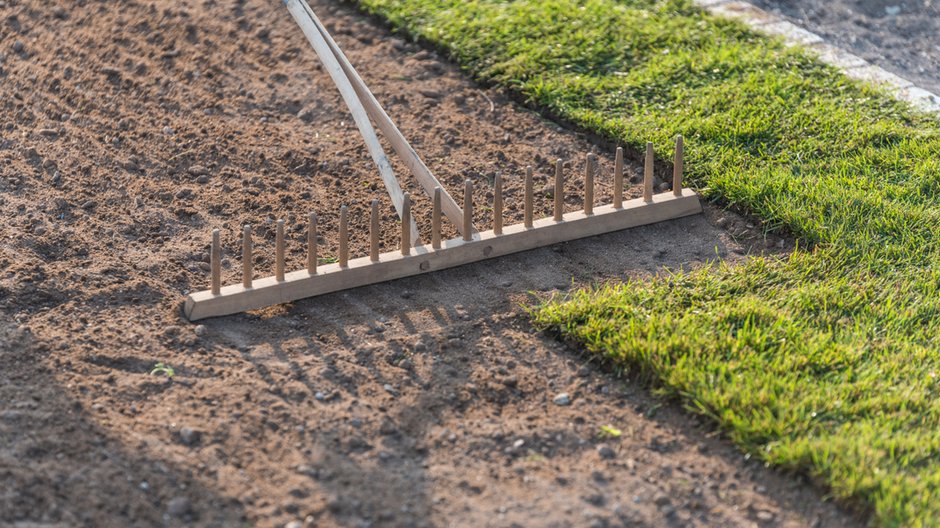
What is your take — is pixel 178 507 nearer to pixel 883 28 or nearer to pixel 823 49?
pixel 823 49

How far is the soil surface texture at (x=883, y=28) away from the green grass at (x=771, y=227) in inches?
25.5

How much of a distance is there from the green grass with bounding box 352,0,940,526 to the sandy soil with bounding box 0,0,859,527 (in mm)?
150

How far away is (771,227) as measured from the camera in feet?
18.1

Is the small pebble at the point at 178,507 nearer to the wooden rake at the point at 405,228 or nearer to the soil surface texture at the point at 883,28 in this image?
the wooden rake at the point at 405,228

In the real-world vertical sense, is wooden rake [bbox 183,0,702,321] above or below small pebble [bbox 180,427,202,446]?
above

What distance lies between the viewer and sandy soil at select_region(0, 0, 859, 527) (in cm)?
390

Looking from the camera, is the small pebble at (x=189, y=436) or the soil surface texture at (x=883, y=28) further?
the soil surface texture at (x=883, y=28)

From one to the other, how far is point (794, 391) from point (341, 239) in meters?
1.89

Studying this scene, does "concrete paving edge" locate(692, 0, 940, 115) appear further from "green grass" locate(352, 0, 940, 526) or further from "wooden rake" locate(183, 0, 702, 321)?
"wooden rake" locate(183, 0, 702, 321)

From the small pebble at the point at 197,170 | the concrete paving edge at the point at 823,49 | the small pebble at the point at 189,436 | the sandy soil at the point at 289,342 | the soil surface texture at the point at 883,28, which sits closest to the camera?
the sandy soil at the point at 289,342

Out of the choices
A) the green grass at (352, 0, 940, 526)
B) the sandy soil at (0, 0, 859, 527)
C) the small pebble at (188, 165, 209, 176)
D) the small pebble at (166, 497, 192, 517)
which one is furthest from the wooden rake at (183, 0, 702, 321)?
the small pebble at (166, 497, 192, 517)

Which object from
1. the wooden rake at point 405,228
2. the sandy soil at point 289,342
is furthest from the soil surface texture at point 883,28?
the wooden rake at point 405,228

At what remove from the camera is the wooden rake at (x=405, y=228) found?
484 centimetres

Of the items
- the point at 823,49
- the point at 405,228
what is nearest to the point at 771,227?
the point at 405,228
